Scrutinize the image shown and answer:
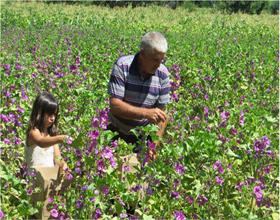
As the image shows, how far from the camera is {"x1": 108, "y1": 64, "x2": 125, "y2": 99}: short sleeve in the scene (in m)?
3.62

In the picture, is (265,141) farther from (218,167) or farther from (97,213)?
(97,213)

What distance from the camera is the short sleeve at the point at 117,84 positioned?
3.62 metres

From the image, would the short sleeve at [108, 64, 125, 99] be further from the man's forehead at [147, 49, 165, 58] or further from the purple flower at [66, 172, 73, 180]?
the purple flower at [66, 172, 73, 180]

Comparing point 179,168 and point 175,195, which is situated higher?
point 179,168

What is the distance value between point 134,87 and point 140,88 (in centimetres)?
4

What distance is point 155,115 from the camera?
345 centimetres

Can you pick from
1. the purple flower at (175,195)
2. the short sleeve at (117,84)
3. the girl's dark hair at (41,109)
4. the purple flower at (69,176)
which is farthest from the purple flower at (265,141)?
the girl's dark hair at (41,109)

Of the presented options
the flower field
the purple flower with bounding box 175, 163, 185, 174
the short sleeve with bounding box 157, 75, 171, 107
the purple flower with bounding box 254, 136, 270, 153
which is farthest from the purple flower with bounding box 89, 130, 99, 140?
the purple flower with bounding box 254, 136, 270, 153

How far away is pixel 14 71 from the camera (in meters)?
6.27

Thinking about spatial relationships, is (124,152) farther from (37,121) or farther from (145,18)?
(145,18)

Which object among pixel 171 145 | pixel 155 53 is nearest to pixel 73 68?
pixel 155 53

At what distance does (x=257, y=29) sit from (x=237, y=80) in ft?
34.5

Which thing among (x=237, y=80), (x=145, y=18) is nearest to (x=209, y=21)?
(x=145, y=18)

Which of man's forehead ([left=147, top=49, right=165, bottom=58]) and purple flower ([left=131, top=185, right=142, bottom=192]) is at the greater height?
man's forehead ([left=147, top=49, right=165, bottom=58])
